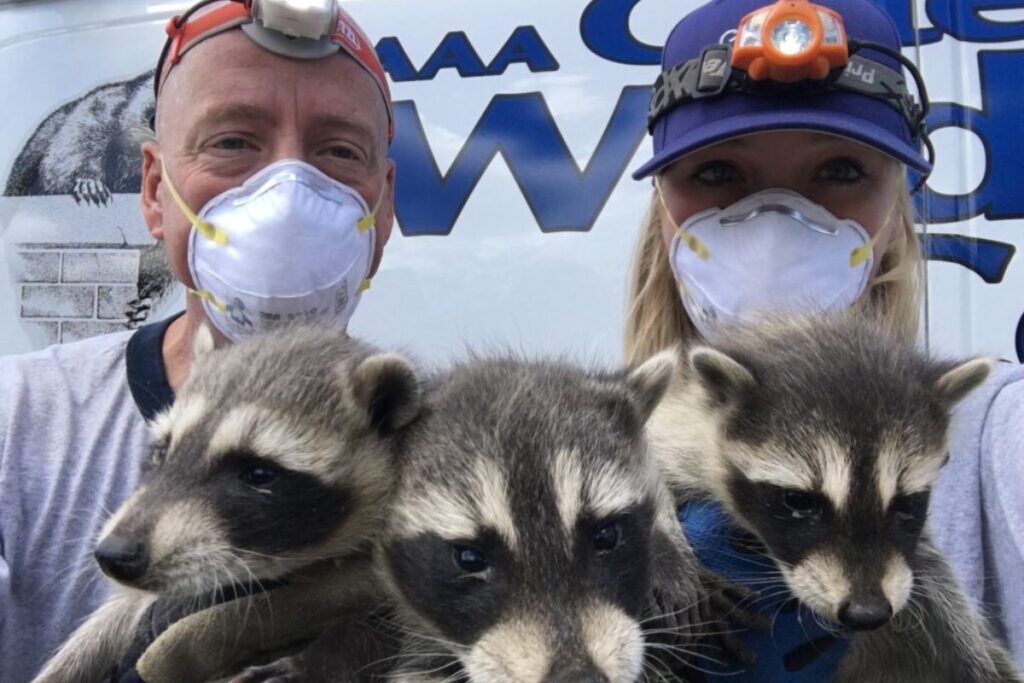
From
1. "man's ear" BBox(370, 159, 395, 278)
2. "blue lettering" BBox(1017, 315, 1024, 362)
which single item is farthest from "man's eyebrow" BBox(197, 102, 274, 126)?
"blue lettering" BBox(1017, 315, 1024, 362)

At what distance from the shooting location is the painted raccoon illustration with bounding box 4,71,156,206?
541cm

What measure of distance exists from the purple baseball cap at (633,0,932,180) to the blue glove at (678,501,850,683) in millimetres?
1181

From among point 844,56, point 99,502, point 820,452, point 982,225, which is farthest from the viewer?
point 982,225

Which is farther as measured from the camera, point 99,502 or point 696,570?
point 99,502

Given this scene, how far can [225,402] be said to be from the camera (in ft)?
8.29

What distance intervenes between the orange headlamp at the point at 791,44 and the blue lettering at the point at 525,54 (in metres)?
2.09

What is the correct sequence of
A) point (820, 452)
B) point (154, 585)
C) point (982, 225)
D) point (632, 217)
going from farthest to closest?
point (632, 217) < point (982, 225) < point (820, 452) < point (154, 585)

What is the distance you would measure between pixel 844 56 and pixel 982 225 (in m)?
2.05

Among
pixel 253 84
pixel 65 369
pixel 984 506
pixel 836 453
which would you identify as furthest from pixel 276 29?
pixel 984 506

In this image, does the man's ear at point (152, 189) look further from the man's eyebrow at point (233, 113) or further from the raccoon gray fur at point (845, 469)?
the raccoon gray fur at point (845, 469)

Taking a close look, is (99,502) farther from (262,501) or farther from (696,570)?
(696,570)

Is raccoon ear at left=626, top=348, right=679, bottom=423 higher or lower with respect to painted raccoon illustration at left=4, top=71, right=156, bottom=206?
higher

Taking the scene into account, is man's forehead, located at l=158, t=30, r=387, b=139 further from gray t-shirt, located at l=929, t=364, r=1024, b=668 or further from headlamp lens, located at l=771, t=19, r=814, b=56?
gray t-shirt, located at l=929, t=364, r=1024, b=668

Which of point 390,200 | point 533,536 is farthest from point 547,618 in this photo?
point 390,200
